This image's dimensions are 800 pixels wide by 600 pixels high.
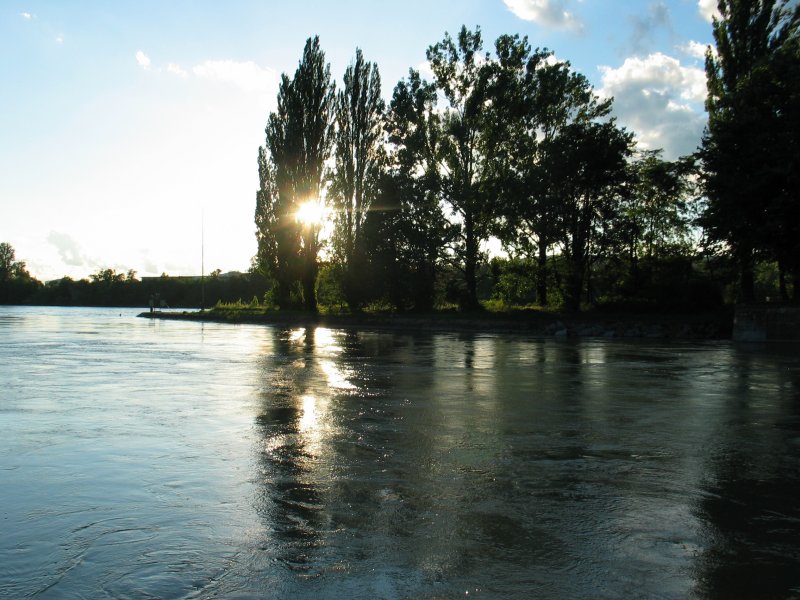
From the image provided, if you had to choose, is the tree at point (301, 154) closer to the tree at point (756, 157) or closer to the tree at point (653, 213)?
the tree at point (653, 213)

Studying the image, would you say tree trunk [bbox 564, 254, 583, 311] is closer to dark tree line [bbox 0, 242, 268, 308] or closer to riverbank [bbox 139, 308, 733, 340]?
riverbank [bbox 139, 308, 733, 340]

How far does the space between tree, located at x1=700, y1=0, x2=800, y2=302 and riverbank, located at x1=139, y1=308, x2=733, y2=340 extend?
136 inches

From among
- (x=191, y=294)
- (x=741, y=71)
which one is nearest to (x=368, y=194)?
(x=741, y=71)

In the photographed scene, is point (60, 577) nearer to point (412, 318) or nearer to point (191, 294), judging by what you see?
point (412, 318)

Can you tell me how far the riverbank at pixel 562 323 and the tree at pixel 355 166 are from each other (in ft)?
10.2

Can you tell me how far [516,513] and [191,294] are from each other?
11700 centimetres

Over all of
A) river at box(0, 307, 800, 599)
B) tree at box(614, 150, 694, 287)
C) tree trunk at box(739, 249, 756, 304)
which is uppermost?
tree at box(614, 150, 694, 287)

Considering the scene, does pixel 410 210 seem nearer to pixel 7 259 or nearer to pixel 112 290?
pixel 112 290

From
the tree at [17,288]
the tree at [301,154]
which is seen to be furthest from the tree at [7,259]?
the tree at [301,154]

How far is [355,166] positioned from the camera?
4581 cm

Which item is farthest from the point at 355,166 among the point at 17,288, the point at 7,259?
the point at 7,259

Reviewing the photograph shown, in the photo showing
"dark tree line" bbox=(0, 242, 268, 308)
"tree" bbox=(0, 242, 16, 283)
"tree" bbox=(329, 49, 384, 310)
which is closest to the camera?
"tree" bbox=(329, 49, 384, 310)

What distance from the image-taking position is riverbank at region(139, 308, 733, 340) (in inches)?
1185

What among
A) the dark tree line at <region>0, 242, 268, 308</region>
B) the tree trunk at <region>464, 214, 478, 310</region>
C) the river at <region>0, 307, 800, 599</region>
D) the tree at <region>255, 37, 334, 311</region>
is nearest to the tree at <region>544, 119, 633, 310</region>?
the tree trunk at <region>464, 214, 478, 310</region>
